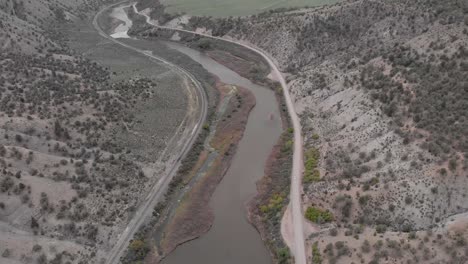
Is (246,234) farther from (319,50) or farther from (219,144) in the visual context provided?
(319,50)

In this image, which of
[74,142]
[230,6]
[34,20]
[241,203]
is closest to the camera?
[241,203]

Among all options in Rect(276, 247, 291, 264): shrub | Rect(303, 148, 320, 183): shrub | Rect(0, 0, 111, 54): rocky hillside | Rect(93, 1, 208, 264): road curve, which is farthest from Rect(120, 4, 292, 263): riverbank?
Rect(0, 0, 111, 54): rocky hillside

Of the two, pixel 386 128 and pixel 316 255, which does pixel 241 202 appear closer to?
pixel 316 255

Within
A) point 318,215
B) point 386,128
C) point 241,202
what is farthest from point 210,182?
point 386,128

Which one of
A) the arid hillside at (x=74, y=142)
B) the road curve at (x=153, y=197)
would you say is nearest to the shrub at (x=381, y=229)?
the road curve at (x=153, y=197)

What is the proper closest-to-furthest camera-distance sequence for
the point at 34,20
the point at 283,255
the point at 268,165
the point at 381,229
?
1. the point at 381,229
2. the point at 283,255
3. the point at 268,165
4. the point at 34,20

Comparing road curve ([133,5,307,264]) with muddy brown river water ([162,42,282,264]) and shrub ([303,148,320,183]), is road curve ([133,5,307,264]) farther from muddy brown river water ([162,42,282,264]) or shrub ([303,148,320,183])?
muddy brown river water ([162,42,282,264])

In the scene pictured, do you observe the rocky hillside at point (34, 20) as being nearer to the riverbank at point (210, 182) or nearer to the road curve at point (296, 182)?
the riverbank at point (210, 182)
